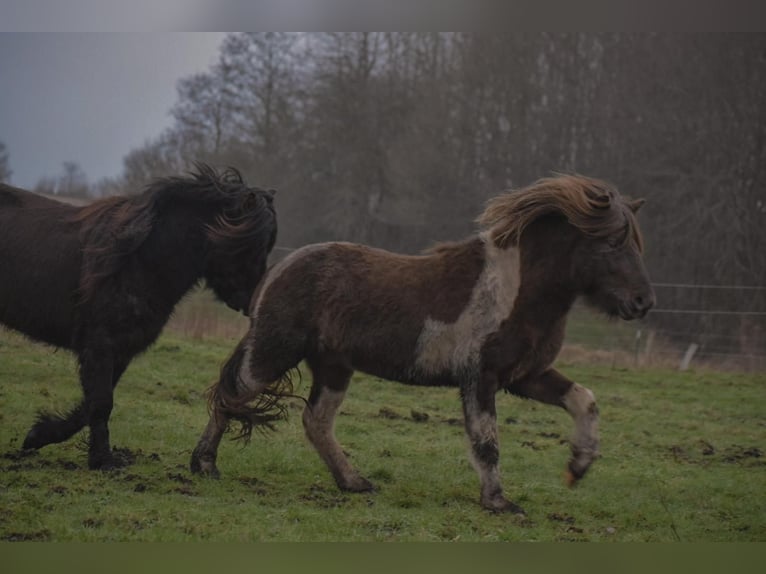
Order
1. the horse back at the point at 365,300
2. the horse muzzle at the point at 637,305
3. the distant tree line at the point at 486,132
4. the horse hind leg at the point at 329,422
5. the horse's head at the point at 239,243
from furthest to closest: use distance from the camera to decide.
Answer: the distant tree line at the point at 486,132
the horse's head at the point at 239,243
the horse hind leg at the point at 329,422
the horse back at the point at 365,300
the horse muzzle at the point at 637,305

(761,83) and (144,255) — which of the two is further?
(761,83)

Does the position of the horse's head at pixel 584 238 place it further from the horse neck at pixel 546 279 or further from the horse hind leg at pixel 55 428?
the horse hind leg at pixel 55 428

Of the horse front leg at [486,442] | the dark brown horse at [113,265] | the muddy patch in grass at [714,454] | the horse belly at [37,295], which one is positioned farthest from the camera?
the muddy patch in grass at [714,454]

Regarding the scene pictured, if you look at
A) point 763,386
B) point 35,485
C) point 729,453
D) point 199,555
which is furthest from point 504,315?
point 763,386

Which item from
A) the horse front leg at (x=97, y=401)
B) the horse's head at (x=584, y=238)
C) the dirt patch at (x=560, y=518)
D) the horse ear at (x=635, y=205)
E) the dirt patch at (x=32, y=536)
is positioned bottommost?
the dirt patch at (x=32, y=536)

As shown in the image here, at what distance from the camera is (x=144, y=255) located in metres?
5.28

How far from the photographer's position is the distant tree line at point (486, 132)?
9.28 meters

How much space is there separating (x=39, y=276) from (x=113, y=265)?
0.52m

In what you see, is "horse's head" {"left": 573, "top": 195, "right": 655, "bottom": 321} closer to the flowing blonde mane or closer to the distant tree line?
the flowing blonde mane

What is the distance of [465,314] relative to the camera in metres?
4.78

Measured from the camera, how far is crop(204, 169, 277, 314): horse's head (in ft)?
17.8

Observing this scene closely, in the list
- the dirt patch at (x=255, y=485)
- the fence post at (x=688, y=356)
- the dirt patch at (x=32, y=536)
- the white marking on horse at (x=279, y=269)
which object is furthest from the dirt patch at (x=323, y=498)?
the fence post at (x=688, y=356)

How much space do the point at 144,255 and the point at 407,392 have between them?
3.54 m

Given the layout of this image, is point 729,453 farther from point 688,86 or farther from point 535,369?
point 688,86
